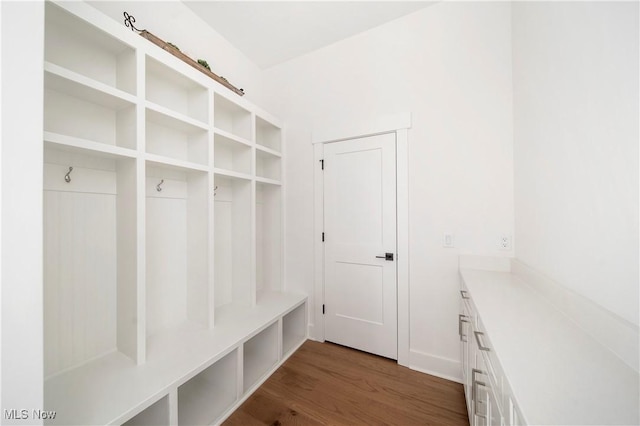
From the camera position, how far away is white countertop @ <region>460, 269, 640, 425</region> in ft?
1.61

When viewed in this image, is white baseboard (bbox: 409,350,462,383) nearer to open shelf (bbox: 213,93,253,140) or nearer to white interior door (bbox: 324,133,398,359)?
white interior door (bbox: 324,133,398,359)

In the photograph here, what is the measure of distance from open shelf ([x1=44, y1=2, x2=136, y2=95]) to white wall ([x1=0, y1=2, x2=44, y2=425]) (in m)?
0.70

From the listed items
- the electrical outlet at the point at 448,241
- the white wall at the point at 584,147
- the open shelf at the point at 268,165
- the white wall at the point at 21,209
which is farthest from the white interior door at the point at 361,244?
the white wall at the point at 21,209

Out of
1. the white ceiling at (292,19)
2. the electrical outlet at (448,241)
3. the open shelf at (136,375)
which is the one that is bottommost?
the open shelf at (136,375)

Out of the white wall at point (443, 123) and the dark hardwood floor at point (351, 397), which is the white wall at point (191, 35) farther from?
the dark hardwood floor at point (351, 397)

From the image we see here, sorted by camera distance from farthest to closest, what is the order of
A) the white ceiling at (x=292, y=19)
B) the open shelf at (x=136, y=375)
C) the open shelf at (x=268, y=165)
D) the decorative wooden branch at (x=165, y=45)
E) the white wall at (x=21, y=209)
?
the open shelf at (x=268, y=165)
the white ceiling at (x=292, y=19)
the decorative wooden branch at (x=165, y=45)
the open shelf at (x=136, y=375)
the white wall at (x=21, y=209)

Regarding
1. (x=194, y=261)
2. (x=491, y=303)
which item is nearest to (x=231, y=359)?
(x=194, y=261)

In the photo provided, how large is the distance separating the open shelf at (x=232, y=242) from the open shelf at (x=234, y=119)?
48cm

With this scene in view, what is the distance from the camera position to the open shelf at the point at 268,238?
2.68 metres

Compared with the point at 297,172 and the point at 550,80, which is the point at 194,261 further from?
the point at 550,80

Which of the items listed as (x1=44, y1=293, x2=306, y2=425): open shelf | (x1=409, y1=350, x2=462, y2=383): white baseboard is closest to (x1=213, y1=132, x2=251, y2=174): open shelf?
(x1=44, y1=293, x2=306, y2=425): open shelf

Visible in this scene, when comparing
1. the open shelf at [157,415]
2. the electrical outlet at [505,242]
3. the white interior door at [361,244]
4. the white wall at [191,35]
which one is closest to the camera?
the open shelf at [157,415]

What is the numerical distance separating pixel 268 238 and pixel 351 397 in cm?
168

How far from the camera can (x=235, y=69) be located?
2.53 metres
